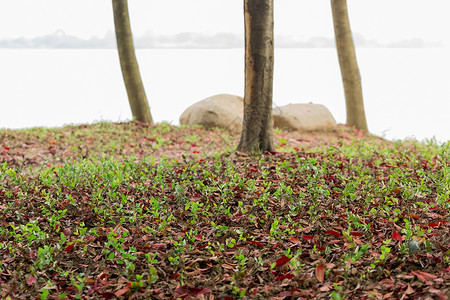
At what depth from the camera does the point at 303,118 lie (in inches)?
489

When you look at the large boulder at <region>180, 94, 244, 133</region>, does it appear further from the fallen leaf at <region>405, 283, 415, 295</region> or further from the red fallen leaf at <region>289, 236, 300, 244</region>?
the fallen leaf at <region>405, 283, 415, 295</region>

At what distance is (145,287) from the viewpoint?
10.2ft

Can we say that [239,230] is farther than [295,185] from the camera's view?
No

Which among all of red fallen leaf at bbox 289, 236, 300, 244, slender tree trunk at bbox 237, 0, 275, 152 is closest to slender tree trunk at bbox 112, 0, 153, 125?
slender tree trunk at bbox 237, 0, 275, 152

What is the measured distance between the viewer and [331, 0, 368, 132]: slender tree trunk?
1135cm

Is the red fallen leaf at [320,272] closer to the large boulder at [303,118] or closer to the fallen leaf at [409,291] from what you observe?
the fallen leaf at [409,291]

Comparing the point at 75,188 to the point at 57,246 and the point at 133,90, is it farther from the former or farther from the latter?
the point at 133,90

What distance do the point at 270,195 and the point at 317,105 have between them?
907 centimetres

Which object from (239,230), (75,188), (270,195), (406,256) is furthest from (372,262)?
(75,188)

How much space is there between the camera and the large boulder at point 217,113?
454 inches

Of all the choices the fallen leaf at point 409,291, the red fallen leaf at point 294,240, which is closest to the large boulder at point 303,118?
the red fallen leaf at point 294,240

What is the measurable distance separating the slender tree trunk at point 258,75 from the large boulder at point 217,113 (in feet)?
16.5

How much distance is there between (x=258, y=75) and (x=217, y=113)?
5.55m

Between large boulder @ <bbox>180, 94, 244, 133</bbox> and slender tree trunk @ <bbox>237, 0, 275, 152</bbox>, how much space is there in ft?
16.5
